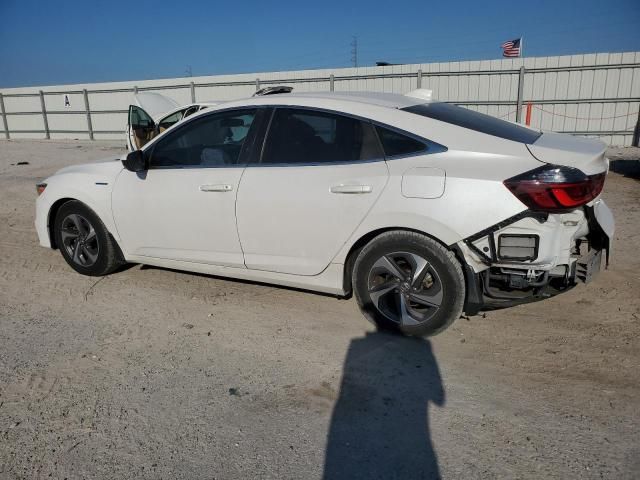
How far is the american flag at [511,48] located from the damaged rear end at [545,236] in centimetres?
1646

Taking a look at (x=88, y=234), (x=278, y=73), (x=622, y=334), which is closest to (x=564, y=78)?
(x=278, y=73)

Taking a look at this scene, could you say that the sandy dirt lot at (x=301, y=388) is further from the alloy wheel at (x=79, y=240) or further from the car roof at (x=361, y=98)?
the car roof at (x=361, y=98)

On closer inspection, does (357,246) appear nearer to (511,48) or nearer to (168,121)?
(168,121)

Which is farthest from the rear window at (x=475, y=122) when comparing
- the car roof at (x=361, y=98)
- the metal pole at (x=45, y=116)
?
the metal pole at (x=45, y=116)

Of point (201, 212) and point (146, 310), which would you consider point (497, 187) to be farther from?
point (146, 310)

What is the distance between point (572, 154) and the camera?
3.10 m

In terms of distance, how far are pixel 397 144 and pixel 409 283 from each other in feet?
3.00

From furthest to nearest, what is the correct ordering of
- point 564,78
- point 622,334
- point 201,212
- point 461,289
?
point 564,78 → point 201,212 → point 622,334 → point 461,289

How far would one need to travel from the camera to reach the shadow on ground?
92.9 inches

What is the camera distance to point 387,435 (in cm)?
256

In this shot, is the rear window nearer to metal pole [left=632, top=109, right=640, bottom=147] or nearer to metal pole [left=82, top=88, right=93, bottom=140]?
metal pole [left=632, top=109, right=640, bottom=147]

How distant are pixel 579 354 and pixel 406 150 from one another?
1709 mm

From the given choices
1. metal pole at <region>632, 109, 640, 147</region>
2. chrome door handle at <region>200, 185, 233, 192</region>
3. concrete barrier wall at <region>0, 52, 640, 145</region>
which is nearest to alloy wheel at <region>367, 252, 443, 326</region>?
chrome door handle at <region>200, 185, 233, 192</region>

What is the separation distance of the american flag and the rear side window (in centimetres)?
1683
